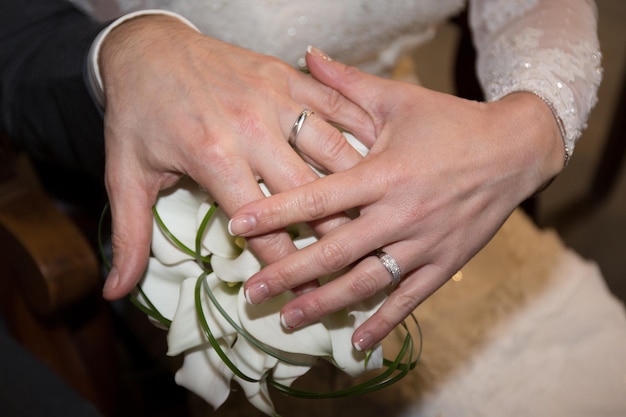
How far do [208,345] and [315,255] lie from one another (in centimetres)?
13

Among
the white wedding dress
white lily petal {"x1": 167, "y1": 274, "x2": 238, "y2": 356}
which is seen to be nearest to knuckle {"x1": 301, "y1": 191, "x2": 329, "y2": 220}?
white lily petal {"x1": 167, "y1": 274, "x2": 238, "y2": 356}

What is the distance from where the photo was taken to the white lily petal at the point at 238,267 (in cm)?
58

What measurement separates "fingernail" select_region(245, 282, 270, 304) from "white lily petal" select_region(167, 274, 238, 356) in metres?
0.03

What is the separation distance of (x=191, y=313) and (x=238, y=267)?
0.19 ft

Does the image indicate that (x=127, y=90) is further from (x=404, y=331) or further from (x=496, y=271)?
(x=496, y=271)

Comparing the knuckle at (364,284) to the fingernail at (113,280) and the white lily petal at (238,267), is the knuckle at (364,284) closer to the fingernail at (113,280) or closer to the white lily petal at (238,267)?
the white lily petal at (238,267)

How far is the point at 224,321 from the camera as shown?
57 cm

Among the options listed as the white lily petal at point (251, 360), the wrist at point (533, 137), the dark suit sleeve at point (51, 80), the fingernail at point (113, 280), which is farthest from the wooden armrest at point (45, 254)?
the wrist at point (533, 137)

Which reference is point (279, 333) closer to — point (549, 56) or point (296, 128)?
point (296, 128)

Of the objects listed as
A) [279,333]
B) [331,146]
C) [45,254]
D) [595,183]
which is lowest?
[595,183]

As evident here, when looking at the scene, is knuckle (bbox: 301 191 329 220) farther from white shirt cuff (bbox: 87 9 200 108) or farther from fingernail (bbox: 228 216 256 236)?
white shirt cuff (bbox: 87 9 200 108)

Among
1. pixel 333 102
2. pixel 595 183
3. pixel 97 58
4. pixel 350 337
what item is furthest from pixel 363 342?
pixel 595 183

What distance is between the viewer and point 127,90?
632mm

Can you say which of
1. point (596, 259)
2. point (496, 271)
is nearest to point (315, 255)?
point (496, 271)
